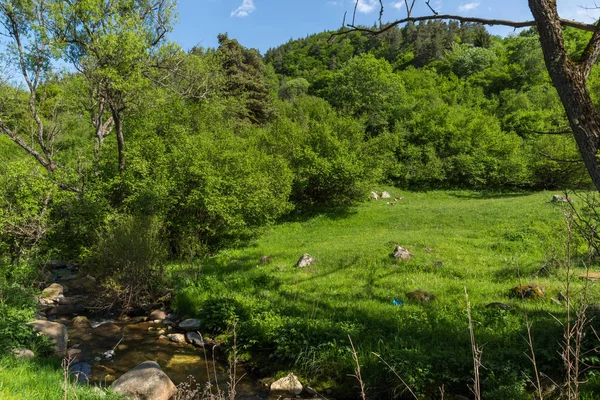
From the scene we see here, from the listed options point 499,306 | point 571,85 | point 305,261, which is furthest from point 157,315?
point 571,85

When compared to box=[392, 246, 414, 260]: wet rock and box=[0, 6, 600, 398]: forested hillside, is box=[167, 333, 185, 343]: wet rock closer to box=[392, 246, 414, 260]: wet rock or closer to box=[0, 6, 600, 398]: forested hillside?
box=[0, 6, 600, 398]: forested hillside

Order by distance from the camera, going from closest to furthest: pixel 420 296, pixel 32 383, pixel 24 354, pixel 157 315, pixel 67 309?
pixel 32 383 → pixel 24 354 → pixel 420 296 → pixel 157 315 → pixel 67 309

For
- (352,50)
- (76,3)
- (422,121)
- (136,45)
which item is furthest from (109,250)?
(352,50)

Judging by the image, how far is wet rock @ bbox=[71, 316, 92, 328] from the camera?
1079 cm

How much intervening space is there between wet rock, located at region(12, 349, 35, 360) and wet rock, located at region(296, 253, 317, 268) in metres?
8.58

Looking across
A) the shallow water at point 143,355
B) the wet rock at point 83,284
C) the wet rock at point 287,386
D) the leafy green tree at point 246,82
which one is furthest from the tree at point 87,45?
the leafy green tree at point 246,82

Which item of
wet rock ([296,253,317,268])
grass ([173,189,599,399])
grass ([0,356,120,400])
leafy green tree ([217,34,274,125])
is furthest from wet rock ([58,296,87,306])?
leafy green tree ([217,34,274,125])

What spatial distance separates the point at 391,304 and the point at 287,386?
360cm

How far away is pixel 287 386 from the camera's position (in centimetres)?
747

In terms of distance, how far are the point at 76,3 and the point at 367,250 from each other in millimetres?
15310

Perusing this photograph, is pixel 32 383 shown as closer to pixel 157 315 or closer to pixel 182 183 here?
pixel 157 315

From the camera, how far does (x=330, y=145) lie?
2702 cm

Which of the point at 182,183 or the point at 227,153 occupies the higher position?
the point at 227,153

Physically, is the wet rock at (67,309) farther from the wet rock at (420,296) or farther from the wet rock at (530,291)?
the wet rock at (530,291)
